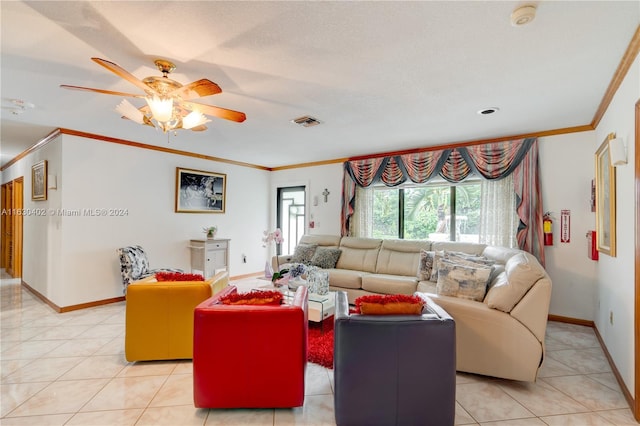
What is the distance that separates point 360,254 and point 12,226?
732 centimetres

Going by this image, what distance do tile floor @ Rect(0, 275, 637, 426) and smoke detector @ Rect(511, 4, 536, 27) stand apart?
237 centimetres

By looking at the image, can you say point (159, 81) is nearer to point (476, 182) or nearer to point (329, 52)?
point (329, 52)

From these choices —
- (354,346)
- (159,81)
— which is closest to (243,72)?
(159,81)

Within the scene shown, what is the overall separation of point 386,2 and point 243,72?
124 cm

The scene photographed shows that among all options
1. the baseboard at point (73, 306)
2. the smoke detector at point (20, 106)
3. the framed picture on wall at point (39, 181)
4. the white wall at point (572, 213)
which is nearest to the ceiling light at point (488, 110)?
the white wall at point (572, 213)

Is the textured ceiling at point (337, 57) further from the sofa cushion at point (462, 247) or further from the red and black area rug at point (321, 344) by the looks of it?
the red and black area rug at point (321, 344)

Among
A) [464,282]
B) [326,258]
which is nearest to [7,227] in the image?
[326,258]

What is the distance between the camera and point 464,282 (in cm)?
270

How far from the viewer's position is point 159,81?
87.6 inches

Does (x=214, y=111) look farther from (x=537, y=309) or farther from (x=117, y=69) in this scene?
(x=537, y=309)

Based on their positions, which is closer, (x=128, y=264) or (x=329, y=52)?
(x=329, y=52)

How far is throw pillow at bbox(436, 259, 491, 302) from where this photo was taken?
2648 millimetres

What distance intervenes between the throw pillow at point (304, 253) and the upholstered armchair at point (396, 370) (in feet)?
10.5

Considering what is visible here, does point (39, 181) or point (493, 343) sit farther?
point (39, 181)
